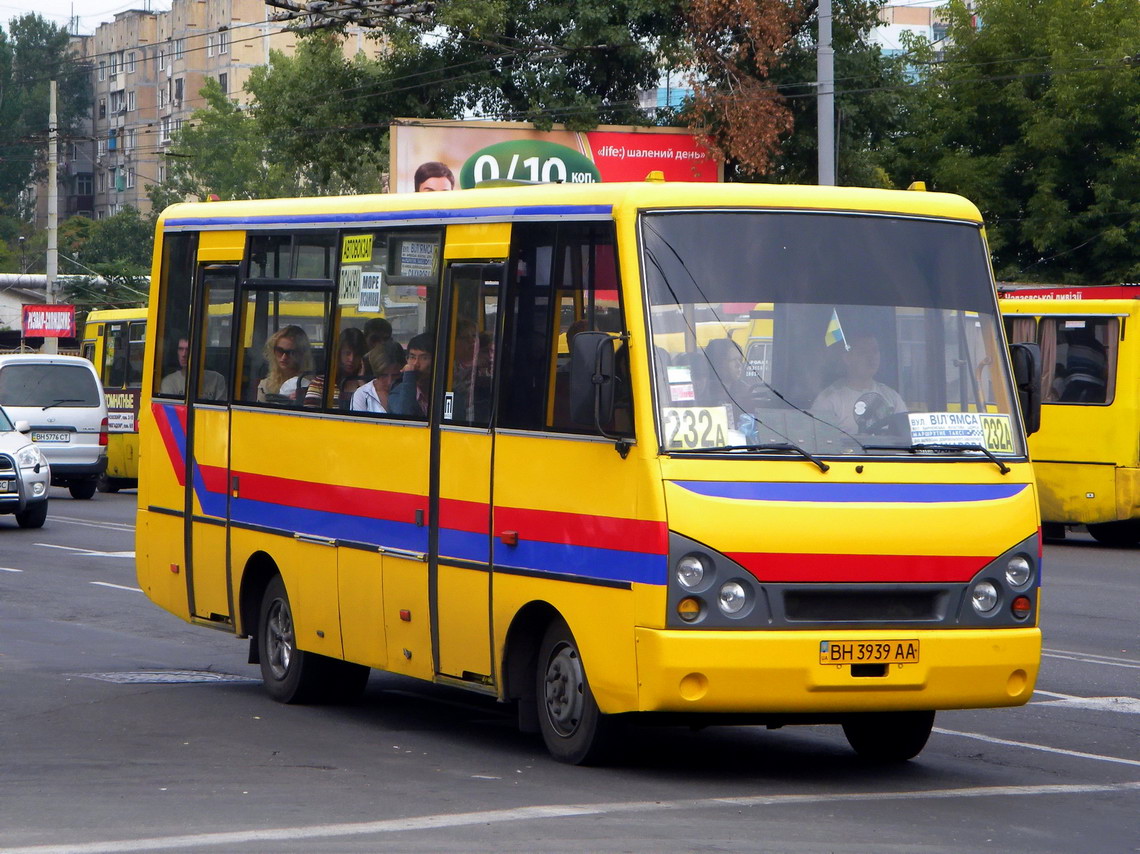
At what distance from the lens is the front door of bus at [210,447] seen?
12.0 metres

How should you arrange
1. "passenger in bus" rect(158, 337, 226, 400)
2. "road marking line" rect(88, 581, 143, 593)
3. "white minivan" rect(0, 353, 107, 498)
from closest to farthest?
"passenger in bus" rect(158, 337, 226, 400) < "road marking line" rect(88, 581, 143, 593) < "white minivan" rect(0, 353, 107, 498)

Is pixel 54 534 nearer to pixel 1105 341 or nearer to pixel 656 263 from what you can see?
pixel 1105 341

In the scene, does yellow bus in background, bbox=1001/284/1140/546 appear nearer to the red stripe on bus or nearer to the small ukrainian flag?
the small ukrainian flag

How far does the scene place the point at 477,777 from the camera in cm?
868

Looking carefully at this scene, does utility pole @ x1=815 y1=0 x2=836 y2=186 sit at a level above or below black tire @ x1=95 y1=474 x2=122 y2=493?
above

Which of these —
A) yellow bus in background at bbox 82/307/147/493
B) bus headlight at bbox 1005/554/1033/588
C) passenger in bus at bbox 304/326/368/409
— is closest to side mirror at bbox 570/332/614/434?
bus headlight at bbox 1005/554/1033/588

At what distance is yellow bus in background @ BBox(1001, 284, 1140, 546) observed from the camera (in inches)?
898

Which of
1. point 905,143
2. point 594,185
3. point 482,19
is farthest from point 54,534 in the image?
point 905,143

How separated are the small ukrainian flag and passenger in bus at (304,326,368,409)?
284 cm

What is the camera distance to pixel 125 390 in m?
34.8

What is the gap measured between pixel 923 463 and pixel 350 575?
3.36m

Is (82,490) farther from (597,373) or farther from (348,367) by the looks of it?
(597,373)

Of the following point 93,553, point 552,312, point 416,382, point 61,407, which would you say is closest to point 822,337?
point 552,312

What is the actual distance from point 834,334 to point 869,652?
1.40 m
